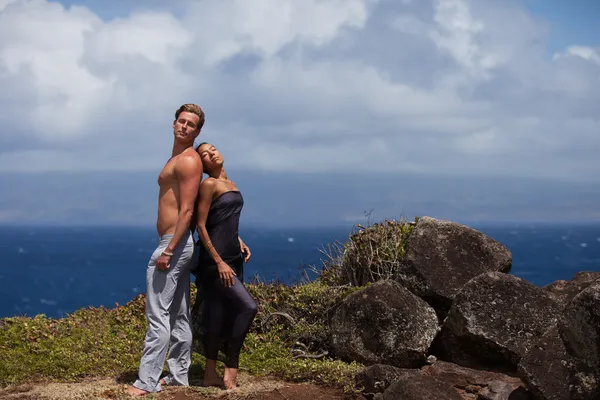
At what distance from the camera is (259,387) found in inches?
432

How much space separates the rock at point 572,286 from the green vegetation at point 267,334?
263cm

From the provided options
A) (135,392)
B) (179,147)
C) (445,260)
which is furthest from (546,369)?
(179,147)

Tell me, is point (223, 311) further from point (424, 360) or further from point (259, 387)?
point (424, 360)

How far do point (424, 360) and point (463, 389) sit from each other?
119cm

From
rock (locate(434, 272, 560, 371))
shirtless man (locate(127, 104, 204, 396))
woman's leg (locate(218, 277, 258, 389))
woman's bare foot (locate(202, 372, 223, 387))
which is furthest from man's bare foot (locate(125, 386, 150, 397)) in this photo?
rock (locate(434, 272, 560, 371))

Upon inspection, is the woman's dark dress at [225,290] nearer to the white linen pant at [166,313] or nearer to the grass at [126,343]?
the white linen pant at [166,313]

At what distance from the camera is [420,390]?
9.57m

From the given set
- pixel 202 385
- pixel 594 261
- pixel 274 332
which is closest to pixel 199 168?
pixel 202 385

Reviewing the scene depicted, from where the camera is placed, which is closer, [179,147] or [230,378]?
[179,147]

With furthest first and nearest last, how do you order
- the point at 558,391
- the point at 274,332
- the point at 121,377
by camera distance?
the point at 274,332 < the point at 121,377 < the point at 558,391

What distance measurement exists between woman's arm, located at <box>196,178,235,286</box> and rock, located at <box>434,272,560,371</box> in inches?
141

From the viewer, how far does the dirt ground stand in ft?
34.5

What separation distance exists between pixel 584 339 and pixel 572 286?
16.0ft

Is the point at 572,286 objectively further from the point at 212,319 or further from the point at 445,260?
the point at 212,319
